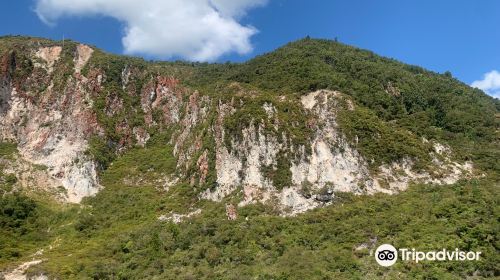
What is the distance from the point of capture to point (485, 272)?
48.5 meters

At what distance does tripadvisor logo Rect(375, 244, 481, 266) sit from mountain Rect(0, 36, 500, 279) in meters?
1.53

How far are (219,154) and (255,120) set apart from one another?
7.69 m

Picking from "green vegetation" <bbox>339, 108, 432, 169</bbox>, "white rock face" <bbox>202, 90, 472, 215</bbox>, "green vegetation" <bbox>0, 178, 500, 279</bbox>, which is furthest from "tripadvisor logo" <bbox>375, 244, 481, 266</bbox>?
"green vegetation" <bbox>339, 108, 432, 169</bbox>

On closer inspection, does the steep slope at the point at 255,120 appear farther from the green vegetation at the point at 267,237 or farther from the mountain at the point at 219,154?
the green vegetation at the point at 267,237

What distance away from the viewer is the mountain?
6344cm

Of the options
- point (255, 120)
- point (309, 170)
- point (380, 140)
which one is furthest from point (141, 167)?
point (380, 140)

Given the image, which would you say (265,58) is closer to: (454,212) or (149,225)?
(149,225)

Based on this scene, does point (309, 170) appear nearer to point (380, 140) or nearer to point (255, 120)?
point (255, 120)

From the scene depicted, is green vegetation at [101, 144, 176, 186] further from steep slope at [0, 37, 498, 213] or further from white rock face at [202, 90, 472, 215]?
white rock face at [202, 90, 472, 215]

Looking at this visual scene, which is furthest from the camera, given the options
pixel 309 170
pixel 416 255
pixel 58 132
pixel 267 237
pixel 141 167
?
pixel 58 132

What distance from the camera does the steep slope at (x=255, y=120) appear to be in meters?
74.7

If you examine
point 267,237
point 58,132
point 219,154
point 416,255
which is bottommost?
point 416,255

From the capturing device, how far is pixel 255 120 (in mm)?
78312

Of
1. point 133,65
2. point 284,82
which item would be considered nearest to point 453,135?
point 284,82
